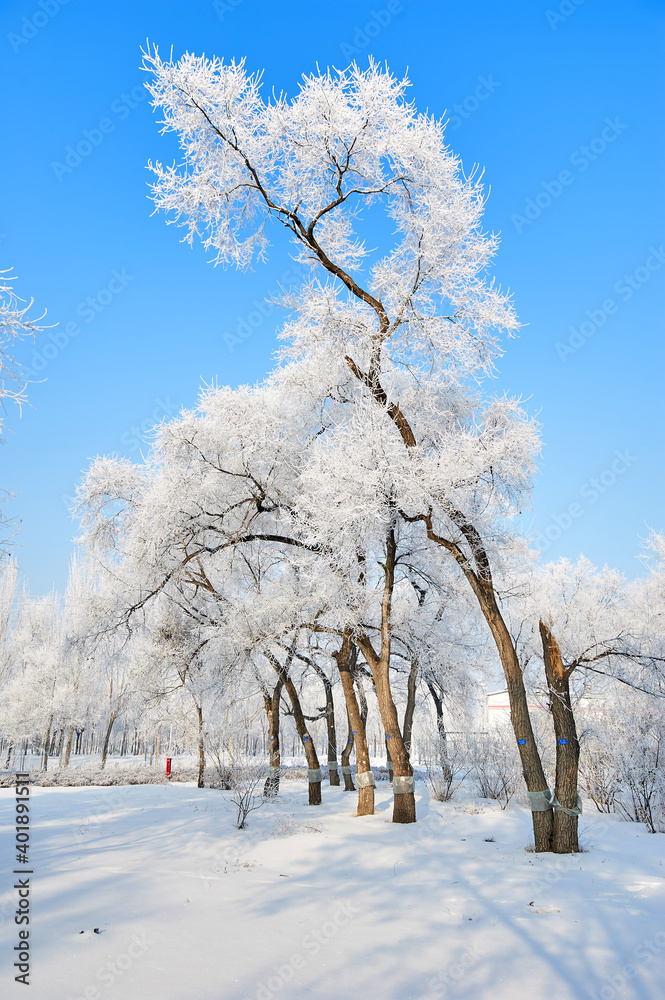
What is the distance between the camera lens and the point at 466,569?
875 centimetres

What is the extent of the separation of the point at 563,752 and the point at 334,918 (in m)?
4.59

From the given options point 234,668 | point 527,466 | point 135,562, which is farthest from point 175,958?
point 234,668

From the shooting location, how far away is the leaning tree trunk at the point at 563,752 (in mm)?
7973

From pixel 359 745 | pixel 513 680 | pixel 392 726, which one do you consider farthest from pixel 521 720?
pixel 359 745

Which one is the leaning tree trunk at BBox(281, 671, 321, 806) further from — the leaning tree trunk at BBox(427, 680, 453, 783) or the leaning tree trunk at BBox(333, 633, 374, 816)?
the leaning tree trunk at BBox(427, 680, 453, 783)

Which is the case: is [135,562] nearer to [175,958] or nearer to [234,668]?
[234,668]

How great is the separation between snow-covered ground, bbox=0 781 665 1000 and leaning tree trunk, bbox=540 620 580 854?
1.07 ft

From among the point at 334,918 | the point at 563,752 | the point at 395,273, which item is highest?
the point at 395,273

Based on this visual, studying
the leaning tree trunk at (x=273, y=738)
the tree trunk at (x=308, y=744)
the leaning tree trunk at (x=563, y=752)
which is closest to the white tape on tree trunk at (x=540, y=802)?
the leaning tree trunk at (x=563, y=752)

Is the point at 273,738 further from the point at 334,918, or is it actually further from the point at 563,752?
the point at 334,918

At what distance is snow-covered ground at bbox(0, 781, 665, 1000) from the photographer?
353cm

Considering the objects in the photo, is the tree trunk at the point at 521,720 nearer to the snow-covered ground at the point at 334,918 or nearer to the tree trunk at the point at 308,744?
the snow-covered ground at the point at 334,918

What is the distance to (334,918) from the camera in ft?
15.9

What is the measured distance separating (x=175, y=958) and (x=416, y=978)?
1499mm
